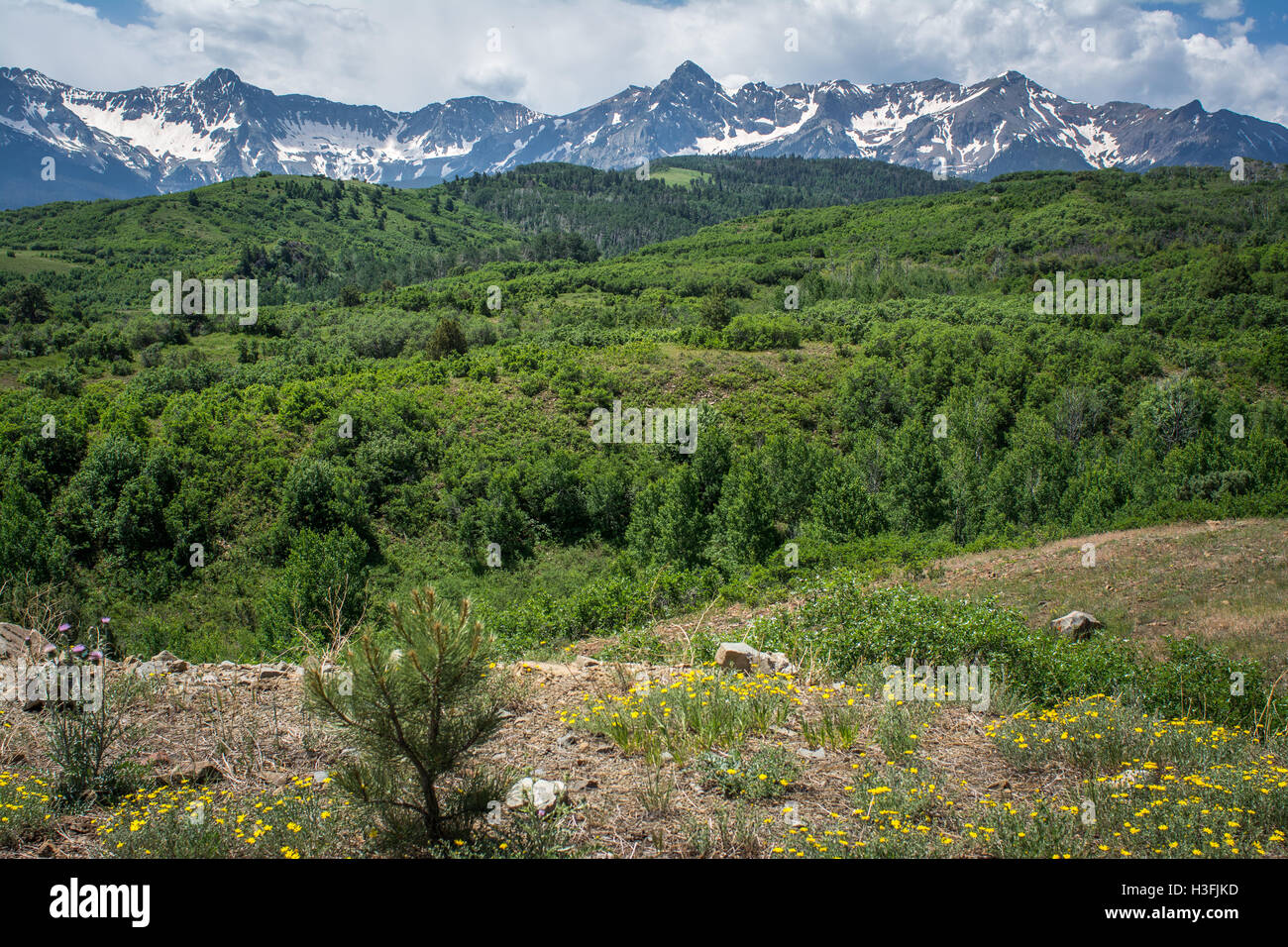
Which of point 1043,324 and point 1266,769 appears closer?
point 1266,769

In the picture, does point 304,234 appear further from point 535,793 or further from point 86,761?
point 535,793

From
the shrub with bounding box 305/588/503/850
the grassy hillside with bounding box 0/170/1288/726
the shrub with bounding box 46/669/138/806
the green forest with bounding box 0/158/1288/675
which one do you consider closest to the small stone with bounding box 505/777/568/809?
the shrub with bounding box 305/588/503/850

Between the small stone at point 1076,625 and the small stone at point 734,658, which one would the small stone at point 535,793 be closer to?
the small stone at point 734,658

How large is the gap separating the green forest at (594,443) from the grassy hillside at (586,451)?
19 cm

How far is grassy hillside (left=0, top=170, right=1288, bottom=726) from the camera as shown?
23625 mm

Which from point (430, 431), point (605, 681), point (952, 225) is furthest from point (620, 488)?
point (952, 225)

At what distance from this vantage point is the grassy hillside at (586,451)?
23.6 meters

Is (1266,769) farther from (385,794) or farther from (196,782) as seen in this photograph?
(196,782)

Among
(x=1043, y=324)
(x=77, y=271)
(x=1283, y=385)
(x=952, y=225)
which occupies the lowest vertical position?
(x=1283, y=385)

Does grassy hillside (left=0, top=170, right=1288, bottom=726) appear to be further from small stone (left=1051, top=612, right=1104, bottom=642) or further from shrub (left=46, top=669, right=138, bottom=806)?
small stone (left=1051, top=612, right=1104, bottom=642)

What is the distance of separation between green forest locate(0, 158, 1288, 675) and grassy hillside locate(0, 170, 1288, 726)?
0.19 metres

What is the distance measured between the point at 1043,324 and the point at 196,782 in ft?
211

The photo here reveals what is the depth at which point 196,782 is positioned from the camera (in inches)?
206
